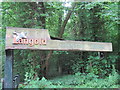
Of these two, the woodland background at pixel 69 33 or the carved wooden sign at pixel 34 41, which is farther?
the woodland background at pixel 69 33

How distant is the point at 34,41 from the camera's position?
10.0ft

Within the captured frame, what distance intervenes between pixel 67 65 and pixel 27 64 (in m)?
2.80

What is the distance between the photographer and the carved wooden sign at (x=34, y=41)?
2.94m

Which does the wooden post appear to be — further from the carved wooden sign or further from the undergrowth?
the undergrowth

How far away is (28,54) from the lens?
707 centimetres

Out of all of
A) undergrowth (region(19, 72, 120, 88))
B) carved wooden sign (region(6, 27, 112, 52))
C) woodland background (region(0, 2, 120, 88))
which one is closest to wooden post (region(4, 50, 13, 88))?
carved wooden sign (region(6, 27, 112, 52))

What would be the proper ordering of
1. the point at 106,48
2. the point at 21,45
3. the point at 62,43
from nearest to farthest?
the point at 21,45 → the point at 62,43 → the point at 106,48

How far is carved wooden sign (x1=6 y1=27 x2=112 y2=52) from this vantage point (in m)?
2.94

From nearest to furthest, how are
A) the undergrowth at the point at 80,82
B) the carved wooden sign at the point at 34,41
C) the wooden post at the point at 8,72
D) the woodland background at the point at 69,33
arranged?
the wooden post at the point at 8,72 → the carved wooden sign at the point at 34,41 → the undergrowth at the point at 80,82 → the woodland background at the point at 69,33

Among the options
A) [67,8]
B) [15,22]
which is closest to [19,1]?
[15,22]

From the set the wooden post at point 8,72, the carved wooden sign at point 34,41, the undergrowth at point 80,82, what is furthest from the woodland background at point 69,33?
the wooden post at point 8,72

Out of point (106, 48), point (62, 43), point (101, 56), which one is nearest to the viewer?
point (62, 43)

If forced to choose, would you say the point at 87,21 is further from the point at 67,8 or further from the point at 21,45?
the point at 21,45

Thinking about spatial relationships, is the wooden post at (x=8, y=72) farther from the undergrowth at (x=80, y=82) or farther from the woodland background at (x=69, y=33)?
the woodland background at (x=69, y=33)
